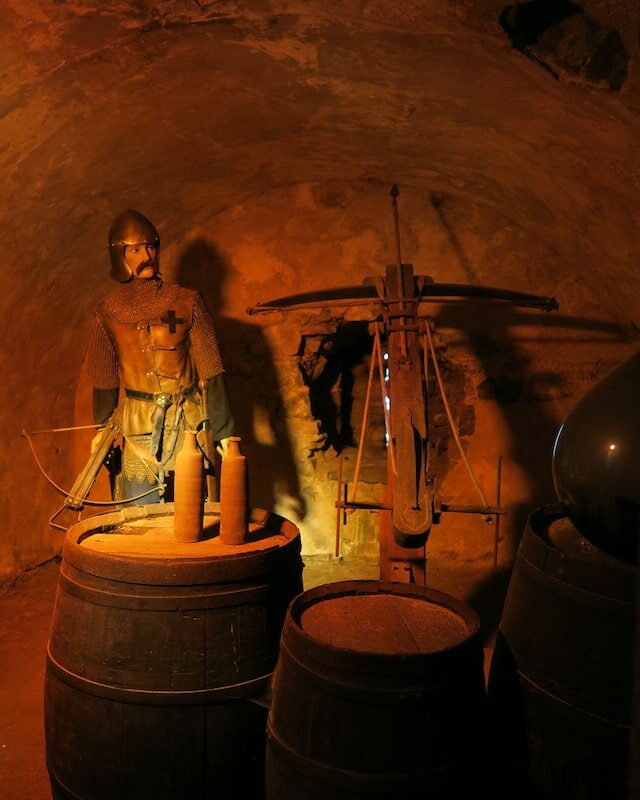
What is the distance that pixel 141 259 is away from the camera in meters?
3.11

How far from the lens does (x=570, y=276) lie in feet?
13.7

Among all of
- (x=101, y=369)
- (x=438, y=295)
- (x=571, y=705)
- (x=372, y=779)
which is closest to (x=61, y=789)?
(x=372, y=779)

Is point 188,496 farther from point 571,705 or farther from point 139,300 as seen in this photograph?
point 139,300

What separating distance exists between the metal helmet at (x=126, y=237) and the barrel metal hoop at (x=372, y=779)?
2.37m

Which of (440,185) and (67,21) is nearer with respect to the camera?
(67,21)

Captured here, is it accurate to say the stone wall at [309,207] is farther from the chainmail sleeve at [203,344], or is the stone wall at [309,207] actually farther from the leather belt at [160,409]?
the leather belt at [160,409]

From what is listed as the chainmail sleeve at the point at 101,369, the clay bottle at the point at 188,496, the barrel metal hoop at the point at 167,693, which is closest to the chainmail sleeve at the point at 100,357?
the chainmail sleeve at the point at 101,369

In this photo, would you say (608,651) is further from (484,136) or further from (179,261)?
(179,261)

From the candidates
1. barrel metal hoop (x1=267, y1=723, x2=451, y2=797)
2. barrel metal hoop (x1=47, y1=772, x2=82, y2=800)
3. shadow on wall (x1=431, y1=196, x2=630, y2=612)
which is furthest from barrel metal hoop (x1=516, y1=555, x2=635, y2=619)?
shadow on wall (x1=431, y1=196, x2=630, y2=612)

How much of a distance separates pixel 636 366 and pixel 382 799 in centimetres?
96

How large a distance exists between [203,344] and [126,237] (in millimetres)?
603

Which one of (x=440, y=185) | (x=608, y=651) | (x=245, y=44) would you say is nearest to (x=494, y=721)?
(x=608, y=651)

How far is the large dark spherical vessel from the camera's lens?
3.06 feet

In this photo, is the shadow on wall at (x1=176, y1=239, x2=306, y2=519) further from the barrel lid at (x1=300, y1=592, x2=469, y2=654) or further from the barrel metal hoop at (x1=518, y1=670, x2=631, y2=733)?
the barrel metal hoop at (x1=518, y1=670, x2=631, y2=733)
